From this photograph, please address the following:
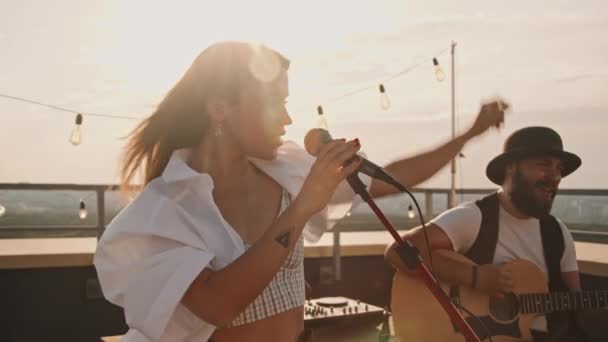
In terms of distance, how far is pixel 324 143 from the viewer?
144 centimetres

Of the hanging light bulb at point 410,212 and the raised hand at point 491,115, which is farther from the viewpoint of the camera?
the hanging light bulb at point 410,212

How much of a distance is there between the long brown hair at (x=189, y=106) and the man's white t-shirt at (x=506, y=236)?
180 centimetres

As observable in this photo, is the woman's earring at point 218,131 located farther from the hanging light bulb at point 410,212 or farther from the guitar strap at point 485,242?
the hanging light bulb at point 410,212

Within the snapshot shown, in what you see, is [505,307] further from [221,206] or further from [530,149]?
[221,206]

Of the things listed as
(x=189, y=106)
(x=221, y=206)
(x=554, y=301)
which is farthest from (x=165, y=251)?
(x=554, y=301)

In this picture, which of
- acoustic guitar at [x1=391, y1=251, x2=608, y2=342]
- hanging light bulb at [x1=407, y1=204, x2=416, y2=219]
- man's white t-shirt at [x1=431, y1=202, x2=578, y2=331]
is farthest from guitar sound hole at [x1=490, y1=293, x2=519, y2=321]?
hanging light bulb at [x1=407, y1=204, x2=416, y2=219]

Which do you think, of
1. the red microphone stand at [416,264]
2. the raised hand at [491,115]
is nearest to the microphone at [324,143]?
the red microphone stand at [416,264]

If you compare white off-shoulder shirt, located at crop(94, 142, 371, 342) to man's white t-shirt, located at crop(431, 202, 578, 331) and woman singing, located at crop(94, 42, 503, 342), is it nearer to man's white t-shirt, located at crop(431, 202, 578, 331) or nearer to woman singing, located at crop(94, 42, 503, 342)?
woman singing, located at crop(94, 42, 503, 342)

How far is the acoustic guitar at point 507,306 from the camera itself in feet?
10.3

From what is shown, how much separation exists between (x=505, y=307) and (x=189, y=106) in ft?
7.01

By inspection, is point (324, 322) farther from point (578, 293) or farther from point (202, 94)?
point (202, 94)

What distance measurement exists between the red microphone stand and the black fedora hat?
2128 mm

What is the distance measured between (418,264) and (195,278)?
0.51 metres

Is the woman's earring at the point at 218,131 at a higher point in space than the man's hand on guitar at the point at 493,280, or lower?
higher
